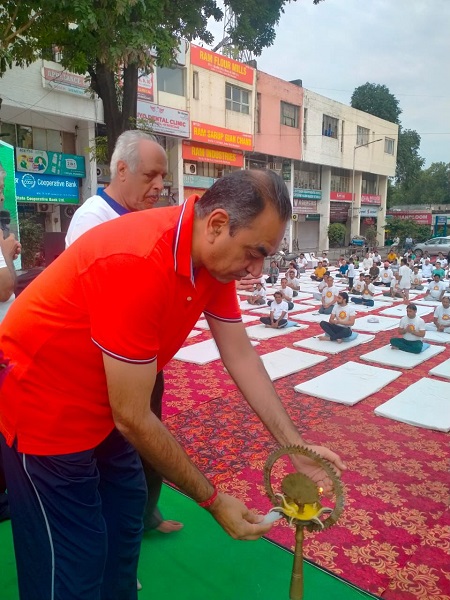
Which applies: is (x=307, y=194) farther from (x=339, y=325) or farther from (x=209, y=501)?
(x=209, y=501)

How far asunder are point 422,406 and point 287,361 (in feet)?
6.11

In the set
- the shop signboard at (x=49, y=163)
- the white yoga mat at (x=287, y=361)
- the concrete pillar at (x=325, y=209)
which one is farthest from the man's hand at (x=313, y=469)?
the concrete pillar at (x=325, y=209)

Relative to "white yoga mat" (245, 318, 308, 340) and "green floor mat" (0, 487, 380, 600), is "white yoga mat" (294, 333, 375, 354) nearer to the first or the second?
"white yoga mat" (245, 318, 308, 340)

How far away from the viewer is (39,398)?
1177 mm

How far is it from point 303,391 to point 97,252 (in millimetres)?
4087

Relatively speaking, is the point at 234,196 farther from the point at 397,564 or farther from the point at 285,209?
the point at 397,564

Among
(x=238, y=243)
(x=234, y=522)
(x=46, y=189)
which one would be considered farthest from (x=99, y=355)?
→ (x=46, y=189)

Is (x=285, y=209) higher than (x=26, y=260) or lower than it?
higher

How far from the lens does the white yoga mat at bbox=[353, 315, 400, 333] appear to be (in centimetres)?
806

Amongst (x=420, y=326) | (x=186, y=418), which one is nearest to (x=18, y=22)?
(x=186, y=418)

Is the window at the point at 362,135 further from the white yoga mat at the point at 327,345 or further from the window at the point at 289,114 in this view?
the white yoga mat at the point at 327,345

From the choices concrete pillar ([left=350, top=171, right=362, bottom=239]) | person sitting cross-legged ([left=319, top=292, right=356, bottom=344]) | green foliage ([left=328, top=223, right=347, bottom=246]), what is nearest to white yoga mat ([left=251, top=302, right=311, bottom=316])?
person sitting cross-legged ([left=319, top=292, right=356, bottom=344])

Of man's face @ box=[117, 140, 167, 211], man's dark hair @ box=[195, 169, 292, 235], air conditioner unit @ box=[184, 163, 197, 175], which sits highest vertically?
air conditioner unit @ box=[184, 163, 197, 175]

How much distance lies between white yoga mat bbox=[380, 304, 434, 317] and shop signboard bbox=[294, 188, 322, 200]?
16000 millimetres
